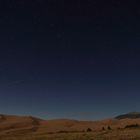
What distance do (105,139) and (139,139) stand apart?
434 centimetres

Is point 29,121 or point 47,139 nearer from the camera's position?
point 47,139

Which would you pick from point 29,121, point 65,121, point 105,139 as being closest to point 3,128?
point 29,121

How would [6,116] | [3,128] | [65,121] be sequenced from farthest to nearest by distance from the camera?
[6,116] < [65,121] < [3,128]

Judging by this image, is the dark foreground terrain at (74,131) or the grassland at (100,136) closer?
the grassland at (100,136)

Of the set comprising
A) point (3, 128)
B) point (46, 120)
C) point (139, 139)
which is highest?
point (46, 120)

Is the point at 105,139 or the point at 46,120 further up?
the point at 46,120

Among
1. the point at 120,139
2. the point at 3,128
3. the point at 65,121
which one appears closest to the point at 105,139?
the point at 120,139

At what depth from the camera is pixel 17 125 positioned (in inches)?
5522

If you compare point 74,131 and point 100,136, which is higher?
point 74,131

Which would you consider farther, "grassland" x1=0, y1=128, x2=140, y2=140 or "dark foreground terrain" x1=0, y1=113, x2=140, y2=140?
"dark foreground terrain" x1=0, y1=113, x2=140, y2=140

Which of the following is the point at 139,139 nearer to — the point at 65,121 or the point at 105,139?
the point at 105,139

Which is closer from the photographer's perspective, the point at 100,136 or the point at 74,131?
the point at 100,136

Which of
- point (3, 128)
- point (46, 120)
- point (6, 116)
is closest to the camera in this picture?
point (3, 128)

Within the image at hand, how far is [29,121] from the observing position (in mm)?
152500
